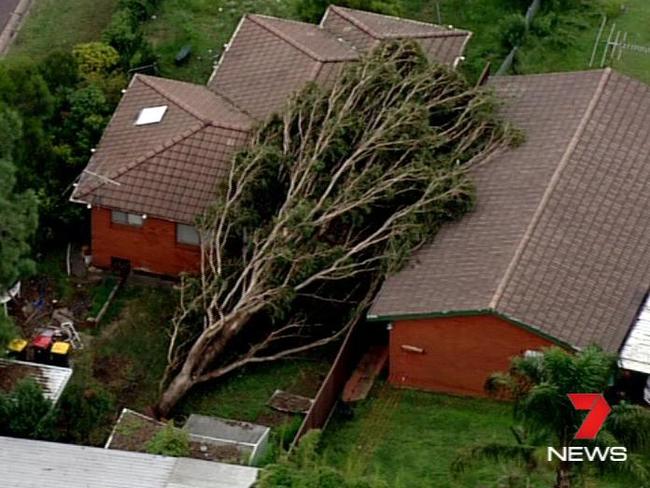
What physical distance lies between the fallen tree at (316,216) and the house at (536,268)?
3.58 ft

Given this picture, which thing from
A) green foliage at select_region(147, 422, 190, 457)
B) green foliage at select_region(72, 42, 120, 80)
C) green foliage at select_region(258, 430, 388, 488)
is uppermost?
green foliage at select_region(258, 430, 388, 488)

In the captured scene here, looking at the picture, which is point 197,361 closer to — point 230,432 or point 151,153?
point 230,432

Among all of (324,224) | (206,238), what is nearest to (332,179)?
(324,224)

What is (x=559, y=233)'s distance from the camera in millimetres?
39188

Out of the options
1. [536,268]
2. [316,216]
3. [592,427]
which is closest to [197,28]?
[316,216]

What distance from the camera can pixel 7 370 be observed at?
123 ft

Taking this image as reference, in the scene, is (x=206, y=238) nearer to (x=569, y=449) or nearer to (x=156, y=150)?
(x=156, y=150)

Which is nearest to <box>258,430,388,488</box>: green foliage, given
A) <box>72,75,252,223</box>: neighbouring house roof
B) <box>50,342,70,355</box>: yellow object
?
<box>50,342,70,355</box>: yellow object

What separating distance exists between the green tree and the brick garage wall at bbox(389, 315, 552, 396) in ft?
21.4

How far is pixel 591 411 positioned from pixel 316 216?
41.9 ft

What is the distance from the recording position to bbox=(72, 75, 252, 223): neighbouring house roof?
139 ft

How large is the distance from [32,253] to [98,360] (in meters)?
5.14

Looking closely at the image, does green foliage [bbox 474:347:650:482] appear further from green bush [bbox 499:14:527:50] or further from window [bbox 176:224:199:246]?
green bush [bbox 499:14:527:50]

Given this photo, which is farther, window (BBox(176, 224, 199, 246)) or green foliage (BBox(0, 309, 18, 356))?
window (BBox(176, 224, 199, 246))
